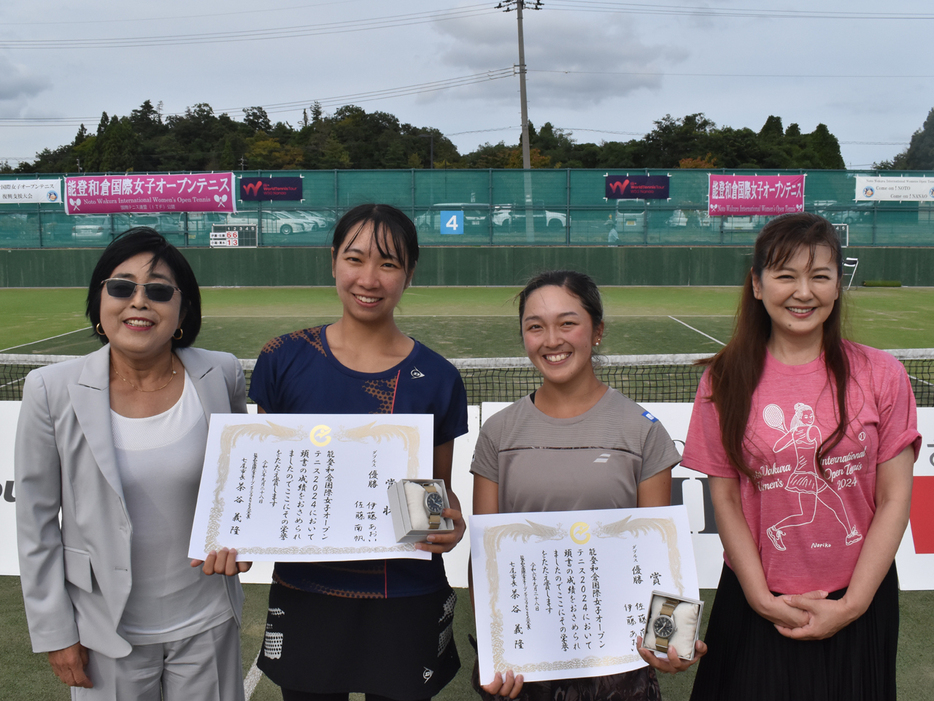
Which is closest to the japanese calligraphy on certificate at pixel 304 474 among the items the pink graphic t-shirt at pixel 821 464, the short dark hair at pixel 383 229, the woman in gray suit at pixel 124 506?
the woman in gray suit at pixel 124 506

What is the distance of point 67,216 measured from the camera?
30.6 meters

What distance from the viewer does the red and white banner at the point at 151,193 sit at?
29.9 metres

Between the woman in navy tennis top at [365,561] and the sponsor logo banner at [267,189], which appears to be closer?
the woman in navy tennis top at [365,561]

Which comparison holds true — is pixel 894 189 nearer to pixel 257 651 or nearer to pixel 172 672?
pixel 257 651

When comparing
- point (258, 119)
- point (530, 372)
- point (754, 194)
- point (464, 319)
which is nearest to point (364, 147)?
point (258, 119)

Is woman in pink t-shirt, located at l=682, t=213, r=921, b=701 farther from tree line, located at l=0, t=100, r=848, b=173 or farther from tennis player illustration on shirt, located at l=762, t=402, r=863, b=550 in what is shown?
tree line, located at l=0, t=100, r=848, b=173

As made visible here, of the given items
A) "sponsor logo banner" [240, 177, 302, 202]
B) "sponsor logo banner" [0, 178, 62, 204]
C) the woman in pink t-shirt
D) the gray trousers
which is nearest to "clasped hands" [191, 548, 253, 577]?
the gray trousers

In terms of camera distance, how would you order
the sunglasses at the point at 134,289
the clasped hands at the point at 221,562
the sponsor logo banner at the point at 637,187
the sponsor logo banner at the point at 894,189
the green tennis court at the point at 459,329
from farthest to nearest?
the sponsor logo banner at the point at 637,187 → the sponsor logo banner at the point at 894,189 → the green tennis court at the point at 459,329 → the sunglasses at the point at 134,289 → the clasped hands at the point at 221,562

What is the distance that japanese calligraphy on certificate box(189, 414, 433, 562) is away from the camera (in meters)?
2.07

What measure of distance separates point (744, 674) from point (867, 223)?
33214 mm

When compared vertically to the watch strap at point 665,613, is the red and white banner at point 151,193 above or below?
above

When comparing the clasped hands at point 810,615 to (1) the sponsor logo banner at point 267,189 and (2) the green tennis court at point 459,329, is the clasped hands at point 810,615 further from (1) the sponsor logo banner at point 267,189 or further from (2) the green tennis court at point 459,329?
(1) the sponsor logo banner at point 267,189

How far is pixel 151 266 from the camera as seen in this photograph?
228 centimetres

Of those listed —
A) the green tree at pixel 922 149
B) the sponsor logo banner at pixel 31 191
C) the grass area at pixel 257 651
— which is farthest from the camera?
the green tree at pixel 922 149
